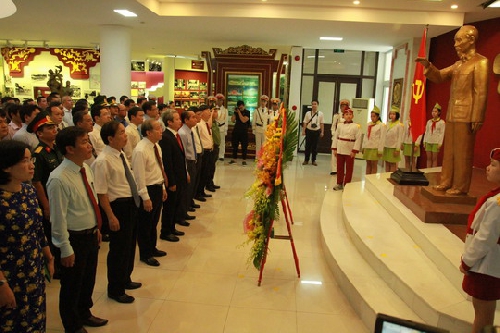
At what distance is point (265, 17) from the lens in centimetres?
730

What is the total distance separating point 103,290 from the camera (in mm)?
3420

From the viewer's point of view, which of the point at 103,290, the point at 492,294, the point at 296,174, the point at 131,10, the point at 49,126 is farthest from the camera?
the point at 296,174

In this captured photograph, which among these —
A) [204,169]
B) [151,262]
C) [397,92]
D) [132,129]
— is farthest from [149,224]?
[397,92]

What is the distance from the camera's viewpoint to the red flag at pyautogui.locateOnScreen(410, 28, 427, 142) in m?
4.64

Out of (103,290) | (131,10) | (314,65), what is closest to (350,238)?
(103,290)

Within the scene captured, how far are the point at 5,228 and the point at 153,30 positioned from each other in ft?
26.3

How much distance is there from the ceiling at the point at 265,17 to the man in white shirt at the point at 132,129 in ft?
7.59

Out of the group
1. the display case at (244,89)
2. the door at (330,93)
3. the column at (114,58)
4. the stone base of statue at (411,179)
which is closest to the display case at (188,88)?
the display case at (244,89)

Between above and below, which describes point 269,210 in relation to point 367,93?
below

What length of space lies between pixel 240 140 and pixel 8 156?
7.89 metres

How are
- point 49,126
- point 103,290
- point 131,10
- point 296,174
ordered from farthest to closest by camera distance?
point 296,174, point 131,10, point 103,290, point 49,126

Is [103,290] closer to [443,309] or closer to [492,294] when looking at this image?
[443,309]

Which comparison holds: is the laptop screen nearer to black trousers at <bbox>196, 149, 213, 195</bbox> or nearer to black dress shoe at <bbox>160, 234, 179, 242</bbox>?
black dress shoe at <bbox>160, 234, 179, 242</bbox>

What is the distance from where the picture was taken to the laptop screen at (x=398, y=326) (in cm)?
93
